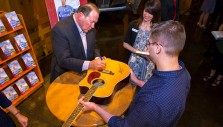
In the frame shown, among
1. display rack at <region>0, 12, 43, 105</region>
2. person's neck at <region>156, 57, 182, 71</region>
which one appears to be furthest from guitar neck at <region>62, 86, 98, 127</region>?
display rack at <region>0, 12, 43, 105</region>

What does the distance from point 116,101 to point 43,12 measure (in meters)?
2.84

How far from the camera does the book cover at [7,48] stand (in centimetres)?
241

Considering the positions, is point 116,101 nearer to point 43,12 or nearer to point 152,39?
point 152,39

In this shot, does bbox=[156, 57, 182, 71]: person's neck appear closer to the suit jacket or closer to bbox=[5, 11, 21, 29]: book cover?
the suit jacket

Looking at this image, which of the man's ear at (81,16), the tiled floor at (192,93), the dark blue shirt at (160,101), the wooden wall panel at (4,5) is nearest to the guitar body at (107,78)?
the dark blue shirt at (160,101)

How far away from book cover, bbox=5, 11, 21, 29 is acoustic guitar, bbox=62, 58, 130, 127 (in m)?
1.49

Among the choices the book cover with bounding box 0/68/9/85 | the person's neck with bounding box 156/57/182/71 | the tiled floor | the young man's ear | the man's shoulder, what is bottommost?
the tiled floor

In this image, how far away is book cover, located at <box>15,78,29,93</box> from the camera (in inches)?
107

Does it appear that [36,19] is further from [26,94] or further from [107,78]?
[107,78]

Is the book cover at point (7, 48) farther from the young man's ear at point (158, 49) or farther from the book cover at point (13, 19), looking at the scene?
the young man's ear at point (158, 49)

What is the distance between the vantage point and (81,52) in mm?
1888

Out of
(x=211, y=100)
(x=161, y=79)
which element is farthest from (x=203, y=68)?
(x=161, y=79)

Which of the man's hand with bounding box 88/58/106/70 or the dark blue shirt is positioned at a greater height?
the dark blue shirt

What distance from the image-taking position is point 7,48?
96.7 inches
